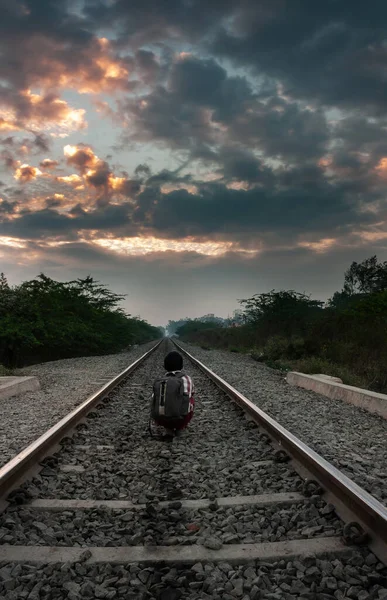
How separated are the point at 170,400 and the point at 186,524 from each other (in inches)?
98.1

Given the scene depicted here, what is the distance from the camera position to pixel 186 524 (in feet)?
10.9

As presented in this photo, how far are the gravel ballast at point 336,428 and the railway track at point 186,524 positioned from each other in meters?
0.50

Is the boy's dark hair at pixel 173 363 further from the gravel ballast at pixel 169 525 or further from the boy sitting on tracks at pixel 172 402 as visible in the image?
the gravel ballast at pixel 169 525

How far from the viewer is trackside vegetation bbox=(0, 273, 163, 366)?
19000 mm

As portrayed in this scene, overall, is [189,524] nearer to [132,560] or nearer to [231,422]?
[132,560]

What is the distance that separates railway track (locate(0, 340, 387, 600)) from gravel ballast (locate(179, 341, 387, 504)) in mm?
497

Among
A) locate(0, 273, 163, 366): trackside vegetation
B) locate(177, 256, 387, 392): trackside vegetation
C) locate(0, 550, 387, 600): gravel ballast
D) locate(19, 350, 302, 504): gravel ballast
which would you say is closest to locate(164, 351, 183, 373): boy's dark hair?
locate(19, 350, 302, 504): gravel ballast

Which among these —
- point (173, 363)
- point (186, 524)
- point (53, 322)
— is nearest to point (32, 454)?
point (186, 524)

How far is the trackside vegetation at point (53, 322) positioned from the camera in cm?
1900

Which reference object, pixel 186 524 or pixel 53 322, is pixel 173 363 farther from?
pixel 53 322

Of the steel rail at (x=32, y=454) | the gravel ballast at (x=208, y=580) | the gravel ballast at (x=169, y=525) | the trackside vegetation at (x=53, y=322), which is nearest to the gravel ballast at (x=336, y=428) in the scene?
the gravel ballast at (x=169, y=525)

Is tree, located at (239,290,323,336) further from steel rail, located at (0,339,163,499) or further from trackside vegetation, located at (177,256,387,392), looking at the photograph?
steel rail, located at (0,339,163,499)

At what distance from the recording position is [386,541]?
2729 mm

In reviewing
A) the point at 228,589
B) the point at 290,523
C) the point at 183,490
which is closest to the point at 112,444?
the point at 183,490
